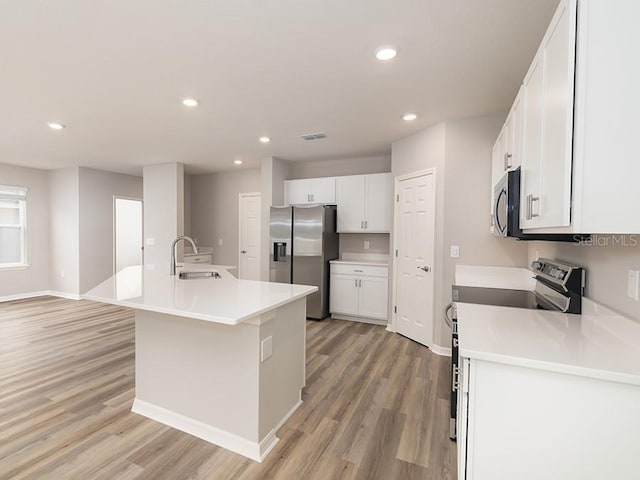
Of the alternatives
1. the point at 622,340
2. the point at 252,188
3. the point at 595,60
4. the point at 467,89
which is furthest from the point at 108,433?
the point at 252,188

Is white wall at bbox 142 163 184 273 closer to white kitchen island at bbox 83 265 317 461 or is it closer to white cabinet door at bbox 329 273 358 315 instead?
white cabinet door at bbox 329 273 358 315

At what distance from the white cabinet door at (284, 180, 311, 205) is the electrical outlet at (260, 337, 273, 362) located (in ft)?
11.2

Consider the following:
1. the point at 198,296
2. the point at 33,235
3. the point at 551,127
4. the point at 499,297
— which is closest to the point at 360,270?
the point at 499,297

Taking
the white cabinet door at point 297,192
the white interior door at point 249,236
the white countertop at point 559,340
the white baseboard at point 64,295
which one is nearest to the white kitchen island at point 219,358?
the white countertop at point 559,340

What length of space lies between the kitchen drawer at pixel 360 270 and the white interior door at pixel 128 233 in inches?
197

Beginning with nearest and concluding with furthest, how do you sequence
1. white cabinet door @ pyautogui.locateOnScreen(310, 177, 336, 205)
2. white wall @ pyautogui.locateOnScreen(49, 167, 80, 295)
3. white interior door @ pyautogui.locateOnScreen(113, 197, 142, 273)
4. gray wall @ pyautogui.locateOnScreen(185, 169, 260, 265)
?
white cabinet door @ pyautogui.locateOnScreen(310, 177, 336, 205)
white wall @ pyautogui.locateOnScreen(49, 167, 80, 295)
gray wall @ pyautogui.locateOnScreen(185, 169, 260, 265)
white interior door @ pyautogui.locateOnScreen(113, 197, 142, 273)

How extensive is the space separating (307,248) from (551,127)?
145 inches

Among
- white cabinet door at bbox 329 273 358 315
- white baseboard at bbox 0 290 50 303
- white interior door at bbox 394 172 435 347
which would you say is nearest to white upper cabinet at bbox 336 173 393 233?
white interior door at bbox 394 172 435 347

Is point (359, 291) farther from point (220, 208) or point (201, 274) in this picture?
point (220, 208)

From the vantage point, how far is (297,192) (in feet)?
17.1

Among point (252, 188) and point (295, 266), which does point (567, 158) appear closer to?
point (295, 266)

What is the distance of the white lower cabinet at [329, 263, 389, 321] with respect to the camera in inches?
175

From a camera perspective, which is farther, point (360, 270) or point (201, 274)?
point (360, 270)

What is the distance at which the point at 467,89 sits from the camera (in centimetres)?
264
